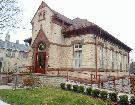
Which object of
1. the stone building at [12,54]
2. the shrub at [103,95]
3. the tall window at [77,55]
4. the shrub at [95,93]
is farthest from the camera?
the stone building at [12,54]

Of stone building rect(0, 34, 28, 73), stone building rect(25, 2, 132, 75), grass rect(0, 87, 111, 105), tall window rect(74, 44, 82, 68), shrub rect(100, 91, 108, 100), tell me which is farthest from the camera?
stone building rect(0, 34, 28, 73)

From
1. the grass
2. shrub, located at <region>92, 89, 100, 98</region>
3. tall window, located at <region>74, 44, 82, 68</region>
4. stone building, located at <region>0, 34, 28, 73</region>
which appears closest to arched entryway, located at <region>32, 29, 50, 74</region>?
tall window, located at <region>74, 44, 82, 68</region>

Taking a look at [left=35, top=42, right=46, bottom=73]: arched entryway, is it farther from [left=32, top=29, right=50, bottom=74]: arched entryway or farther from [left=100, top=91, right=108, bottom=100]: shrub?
[left=100, top=91, right=108, bottom=100]: shrub

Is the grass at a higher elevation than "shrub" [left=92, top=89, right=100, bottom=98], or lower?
lower

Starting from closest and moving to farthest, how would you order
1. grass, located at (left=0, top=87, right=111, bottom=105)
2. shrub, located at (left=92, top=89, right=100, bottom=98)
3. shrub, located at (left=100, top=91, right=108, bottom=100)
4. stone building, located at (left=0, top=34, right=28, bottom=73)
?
grass, located at (left=0, top=87, right=111, bottom=105)
shrub, located at (left=100, top=91, right=108, bottom=100)
shrub, located at (left=92, top=89, right=100, bottom=98)
stone building, located at (left=0, top=34, right=28, bottom=73)

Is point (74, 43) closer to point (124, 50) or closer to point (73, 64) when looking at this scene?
point (73, 64)

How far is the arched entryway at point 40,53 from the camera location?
24.5 metres

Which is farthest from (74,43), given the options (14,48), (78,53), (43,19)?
(14,48)

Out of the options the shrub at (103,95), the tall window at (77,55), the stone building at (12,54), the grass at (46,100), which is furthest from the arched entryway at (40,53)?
the stone building at (12,54)

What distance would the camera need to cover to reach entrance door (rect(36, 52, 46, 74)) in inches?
982

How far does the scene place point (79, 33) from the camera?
2358cm

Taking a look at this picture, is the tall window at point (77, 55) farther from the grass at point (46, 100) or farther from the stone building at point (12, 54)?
the stone building at point (12, 54)

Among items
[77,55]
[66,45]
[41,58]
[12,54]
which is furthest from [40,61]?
[12,54]

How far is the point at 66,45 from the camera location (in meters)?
24.8
